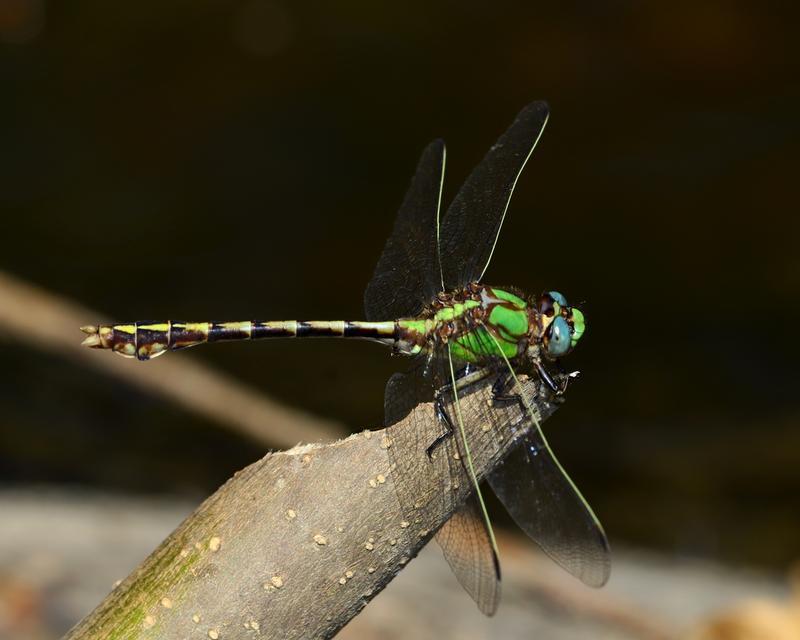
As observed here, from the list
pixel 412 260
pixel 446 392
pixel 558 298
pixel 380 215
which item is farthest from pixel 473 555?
pixel 380 215

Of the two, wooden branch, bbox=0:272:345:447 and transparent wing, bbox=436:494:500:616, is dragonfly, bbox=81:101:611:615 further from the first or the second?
wooden branch, bbox=0:272:345:447

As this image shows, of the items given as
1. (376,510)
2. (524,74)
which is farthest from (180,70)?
(376,510)

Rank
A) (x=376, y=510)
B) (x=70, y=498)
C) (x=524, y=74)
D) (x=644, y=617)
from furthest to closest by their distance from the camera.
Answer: (x=524, y=74) → (x=70, y=498) → (x=644, y=617) → (x=376, y=510)

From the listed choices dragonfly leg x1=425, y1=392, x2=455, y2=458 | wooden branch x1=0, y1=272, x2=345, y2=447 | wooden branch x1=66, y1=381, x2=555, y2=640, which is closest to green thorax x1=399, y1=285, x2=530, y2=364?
dragonfly leg x1=425, y1=392, x2=455, y2=458

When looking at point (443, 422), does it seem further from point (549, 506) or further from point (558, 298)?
point (558, 298)

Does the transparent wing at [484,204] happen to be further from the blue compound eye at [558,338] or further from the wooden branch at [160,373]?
the wooden branch at [160,373]

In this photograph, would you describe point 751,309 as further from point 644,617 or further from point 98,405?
point 98,405
